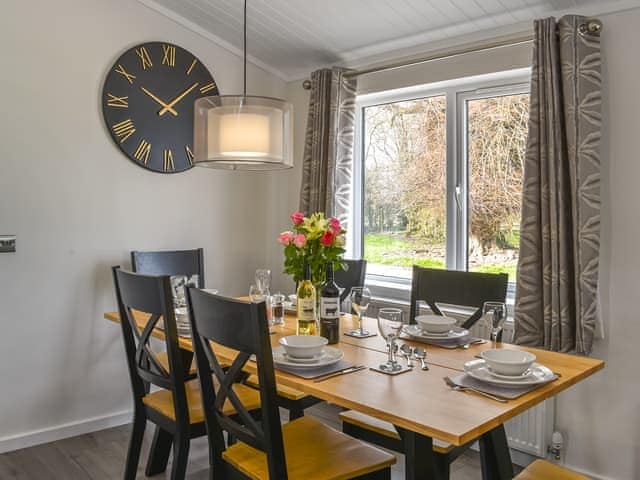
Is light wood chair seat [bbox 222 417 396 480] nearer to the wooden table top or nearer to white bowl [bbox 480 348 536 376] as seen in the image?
the wooden table top

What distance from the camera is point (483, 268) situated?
3.16m

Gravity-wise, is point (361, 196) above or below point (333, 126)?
below

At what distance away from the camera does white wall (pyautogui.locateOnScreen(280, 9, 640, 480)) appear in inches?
96.4

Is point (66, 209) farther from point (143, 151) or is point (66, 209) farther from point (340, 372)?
point (340, 372)

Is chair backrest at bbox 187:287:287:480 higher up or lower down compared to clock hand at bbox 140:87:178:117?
lower down

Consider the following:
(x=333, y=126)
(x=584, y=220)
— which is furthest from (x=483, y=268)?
(x=333, y=126)

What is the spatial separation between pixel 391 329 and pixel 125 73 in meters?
2.33

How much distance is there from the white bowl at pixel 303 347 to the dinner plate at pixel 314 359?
0.02 meters

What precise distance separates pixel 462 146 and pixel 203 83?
1658mm

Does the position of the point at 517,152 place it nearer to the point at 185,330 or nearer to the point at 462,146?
the point at 462,146

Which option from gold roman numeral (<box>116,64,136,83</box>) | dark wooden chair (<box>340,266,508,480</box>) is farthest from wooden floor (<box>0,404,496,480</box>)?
gold roman numeral (<box>116,64,136,83</box>)

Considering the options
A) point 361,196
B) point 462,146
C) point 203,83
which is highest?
point 203,83

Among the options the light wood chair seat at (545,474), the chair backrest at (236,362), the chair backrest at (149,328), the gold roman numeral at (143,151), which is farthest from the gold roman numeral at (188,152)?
the light wood chair seat at (545,474)

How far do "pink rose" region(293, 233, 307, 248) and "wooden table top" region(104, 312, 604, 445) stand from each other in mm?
411
